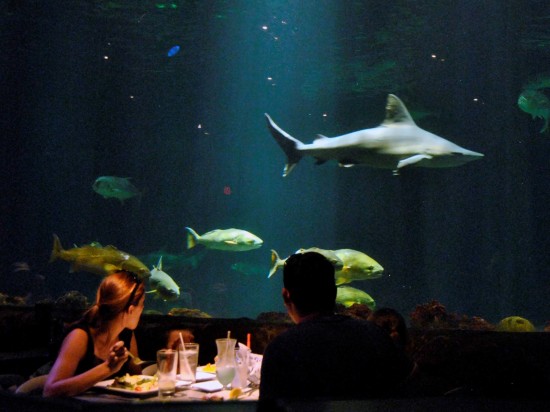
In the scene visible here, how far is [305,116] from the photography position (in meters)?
25.5

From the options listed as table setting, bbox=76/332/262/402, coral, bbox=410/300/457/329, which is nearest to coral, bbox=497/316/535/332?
coral, bbox=410/300/457/329

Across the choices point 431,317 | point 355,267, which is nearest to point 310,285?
point 431,317

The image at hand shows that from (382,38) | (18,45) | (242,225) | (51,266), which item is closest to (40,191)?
(51,266)

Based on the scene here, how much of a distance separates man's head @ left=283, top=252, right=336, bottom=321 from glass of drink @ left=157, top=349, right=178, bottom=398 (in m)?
0.90

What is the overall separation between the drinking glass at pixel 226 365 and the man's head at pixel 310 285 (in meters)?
0.74

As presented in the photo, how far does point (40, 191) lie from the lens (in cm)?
2169

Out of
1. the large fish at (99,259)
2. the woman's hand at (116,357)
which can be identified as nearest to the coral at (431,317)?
the woman's hand at (116,357)

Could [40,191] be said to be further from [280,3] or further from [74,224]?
[280,3]

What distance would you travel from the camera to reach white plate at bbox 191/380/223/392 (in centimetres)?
281

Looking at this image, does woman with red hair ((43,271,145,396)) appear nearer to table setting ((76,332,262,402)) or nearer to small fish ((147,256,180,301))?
table setting ((76,332,262,402))

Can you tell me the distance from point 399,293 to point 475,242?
10.7 feet

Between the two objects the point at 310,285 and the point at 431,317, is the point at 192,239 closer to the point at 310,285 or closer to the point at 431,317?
the point at 431,317

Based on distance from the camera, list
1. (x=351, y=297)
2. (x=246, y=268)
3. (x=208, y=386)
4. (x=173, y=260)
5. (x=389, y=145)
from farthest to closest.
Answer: (x=246, y=268), (x=173, y=260), (x=389, y=145), (x=351, y=297), (x=208, y=386)

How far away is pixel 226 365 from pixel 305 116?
2359 centimetres
